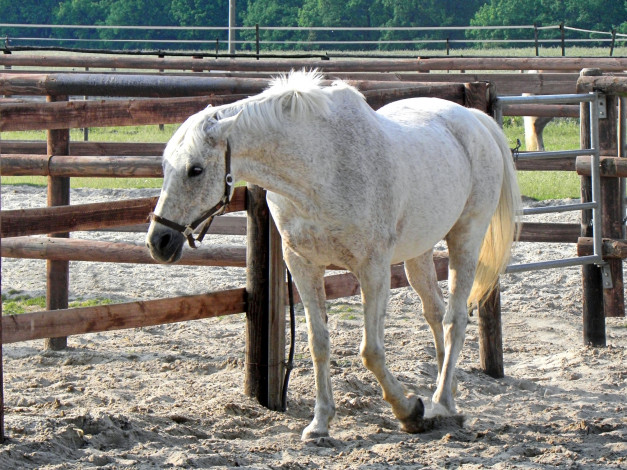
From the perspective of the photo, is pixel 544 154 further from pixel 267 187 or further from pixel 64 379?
pixel 64 379

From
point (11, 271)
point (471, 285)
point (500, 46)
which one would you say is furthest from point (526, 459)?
point (500, 46)

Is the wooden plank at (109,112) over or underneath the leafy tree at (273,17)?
underneath

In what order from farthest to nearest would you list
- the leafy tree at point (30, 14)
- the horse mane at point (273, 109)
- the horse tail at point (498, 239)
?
the leafy tree at point (30, 14) < the horse tail at point (498, 239) < the horse mane at point (273, 109)

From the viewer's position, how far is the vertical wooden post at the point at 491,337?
200 inches

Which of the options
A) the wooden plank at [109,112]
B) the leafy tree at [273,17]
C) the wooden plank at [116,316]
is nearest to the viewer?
the wooden plank at [116,316]

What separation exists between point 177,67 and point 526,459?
26.7ft

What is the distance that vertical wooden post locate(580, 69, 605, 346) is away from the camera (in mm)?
5645

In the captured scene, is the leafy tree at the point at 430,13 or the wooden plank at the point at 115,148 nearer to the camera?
the wooden plank at the point at 115,148

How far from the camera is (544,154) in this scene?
5469 mm

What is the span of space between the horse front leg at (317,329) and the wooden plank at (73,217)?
687mm

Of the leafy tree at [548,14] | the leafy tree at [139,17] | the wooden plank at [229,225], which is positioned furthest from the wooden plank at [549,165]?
the leafy tree at [139,17]

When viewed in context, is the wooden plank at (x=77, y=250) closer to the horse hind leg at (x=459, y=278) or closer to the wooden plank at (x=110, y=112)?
the wooden plank at (x=110, y=112)

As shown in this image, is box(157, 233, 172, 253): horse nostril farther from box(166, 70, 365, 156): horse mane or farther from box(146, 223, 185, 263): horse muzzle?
box(166, 70, 365, 156): horse mane

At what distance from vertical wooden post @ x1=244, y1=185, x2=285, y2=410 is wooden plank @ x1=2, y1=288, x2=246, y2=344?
93 millimetres
